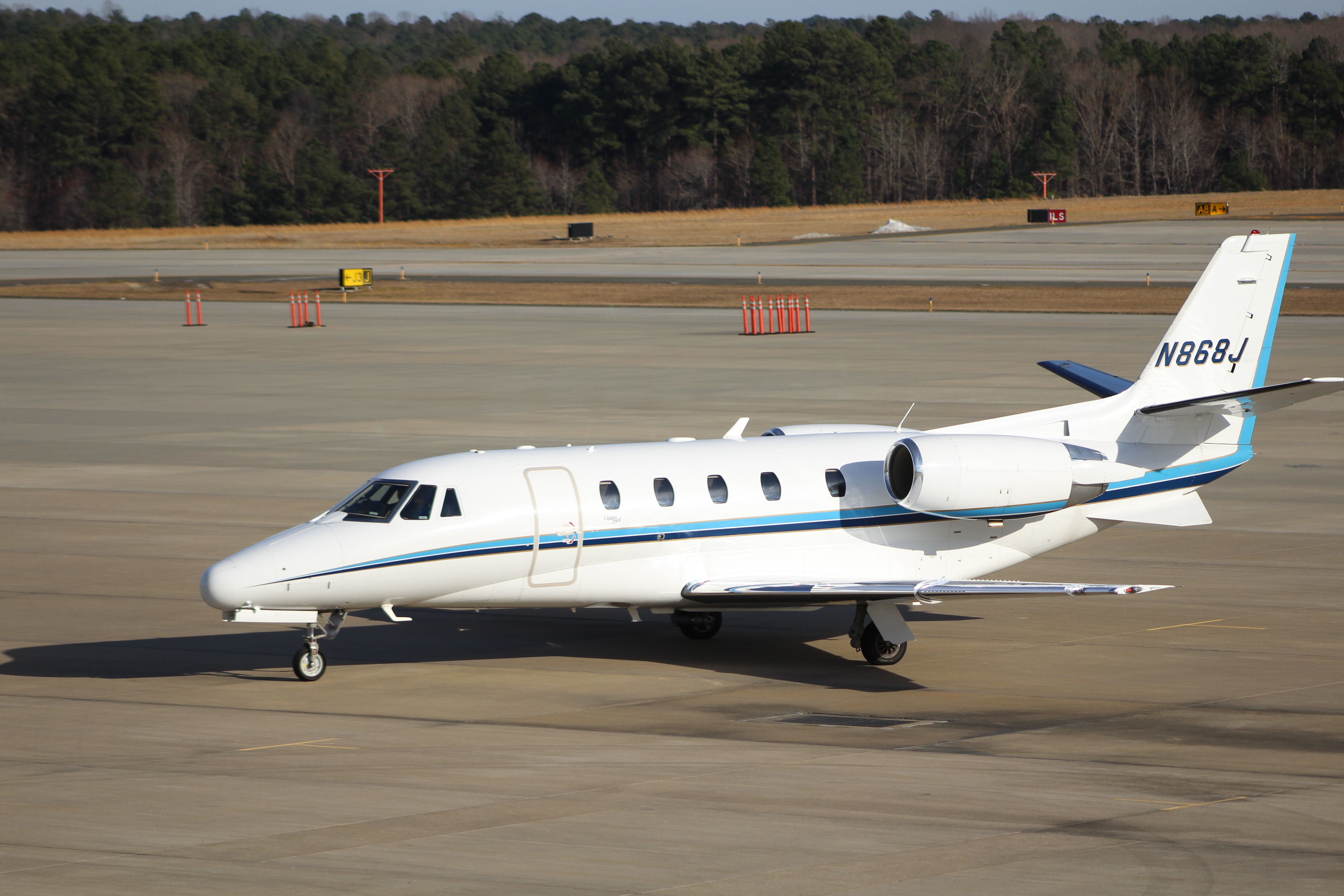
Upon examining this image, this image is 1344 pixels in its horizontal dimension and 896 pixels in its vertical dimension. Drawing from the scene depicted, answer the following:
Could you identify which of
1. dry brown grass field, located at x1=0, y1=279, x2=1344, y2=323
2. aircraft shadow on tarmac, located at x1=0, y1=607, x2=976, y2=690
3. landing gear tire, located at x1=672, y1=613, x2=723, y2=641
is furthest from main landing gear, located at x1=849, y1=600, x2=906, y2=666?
dry brown grass field, located at x1=0, y1=279, x2=1344, y2=323

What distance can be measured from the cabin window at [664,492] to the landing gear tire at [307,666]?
4293 mm

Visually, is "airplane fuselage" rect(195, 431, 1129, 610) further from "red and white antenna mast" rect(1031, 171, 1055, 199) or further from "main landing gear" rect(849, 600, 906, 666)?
"red and white antenna mast" rect(1031, 171, 1055, 199)

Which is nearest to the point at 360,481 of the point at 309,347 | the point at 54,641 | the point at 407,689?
the point at 54,641

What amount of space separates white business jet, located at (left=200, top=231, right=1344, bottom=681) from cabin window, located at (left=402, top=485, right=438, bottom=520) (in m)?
0.02

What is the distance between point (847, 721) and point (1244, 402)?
757 cm

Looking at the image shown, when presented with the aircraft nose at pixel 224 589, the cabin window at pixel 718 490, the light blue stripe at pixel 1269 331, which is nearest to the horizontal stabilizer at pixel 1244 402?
the light blue stripe at pixel 1269 331

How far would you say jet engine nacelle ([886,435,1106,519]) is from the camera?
19.8 m

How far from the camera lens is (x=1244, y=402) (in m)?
21.4

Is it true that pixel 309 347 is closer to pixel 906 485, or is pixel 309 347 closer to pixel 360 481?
pixel 360 481

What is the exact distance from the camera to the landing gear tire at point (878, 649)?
1991 centimetres

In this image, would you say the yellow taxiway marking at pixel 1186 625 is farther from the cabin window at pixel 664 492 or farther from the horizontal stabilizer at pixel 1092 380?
the cabin window at pixel 664 492

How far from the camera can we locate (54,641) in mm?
21312

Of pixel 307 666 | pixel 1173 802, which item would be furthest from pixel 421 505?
pixel 1173 802

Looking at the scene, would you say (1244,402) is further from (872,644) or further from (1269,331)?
(872,644)
